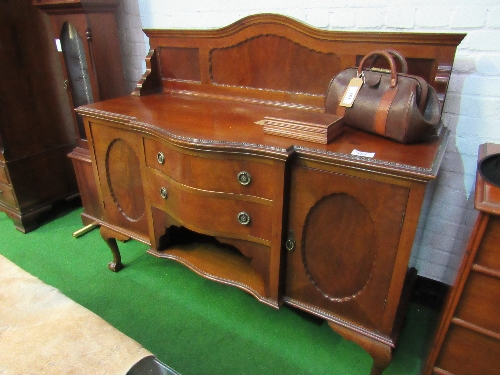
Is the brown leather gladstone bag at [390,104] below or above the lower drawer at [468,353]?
above

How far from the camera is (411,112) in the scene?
3.43ft

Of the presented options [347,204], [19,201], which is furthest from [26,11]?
[347,204]

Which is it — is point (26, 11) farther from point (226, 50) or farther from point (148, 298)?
point (148, 298)

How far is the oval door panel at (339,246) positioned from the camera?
43.3 inches

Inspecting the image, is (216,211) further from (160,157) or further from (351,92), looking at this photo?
(351,92)

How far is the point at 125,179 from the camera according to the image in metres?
1.60

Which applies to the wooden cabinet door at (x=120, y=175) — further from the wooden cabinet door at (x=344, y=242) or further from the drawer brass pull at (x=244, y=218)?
the wooden cabinet door at (x=344, y=242)

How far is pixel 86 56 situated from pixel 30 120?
0.62 m

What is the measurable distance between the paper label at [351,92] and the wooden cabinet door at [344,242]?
287 millimetres

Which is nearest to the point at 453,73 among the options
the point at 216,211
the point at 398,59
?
the point at 398,59

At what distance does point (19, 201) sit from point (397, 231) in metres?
2.32

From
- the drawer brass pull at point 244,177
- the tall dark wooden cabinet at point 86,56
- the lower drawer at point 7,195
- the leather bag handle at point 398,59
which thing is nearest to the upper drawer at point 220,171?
the drawer brass pull at point 244,177

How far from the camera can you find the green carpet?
1.47 m

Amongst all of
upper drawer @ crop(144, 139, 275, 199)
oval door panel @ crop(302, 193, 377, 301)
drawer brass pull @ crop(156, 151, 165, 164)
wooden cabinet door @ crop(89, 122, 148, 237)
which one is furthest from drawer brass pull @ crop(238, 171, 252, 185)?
wooden cabinet door @ crop(89, 122, 148, 237)
